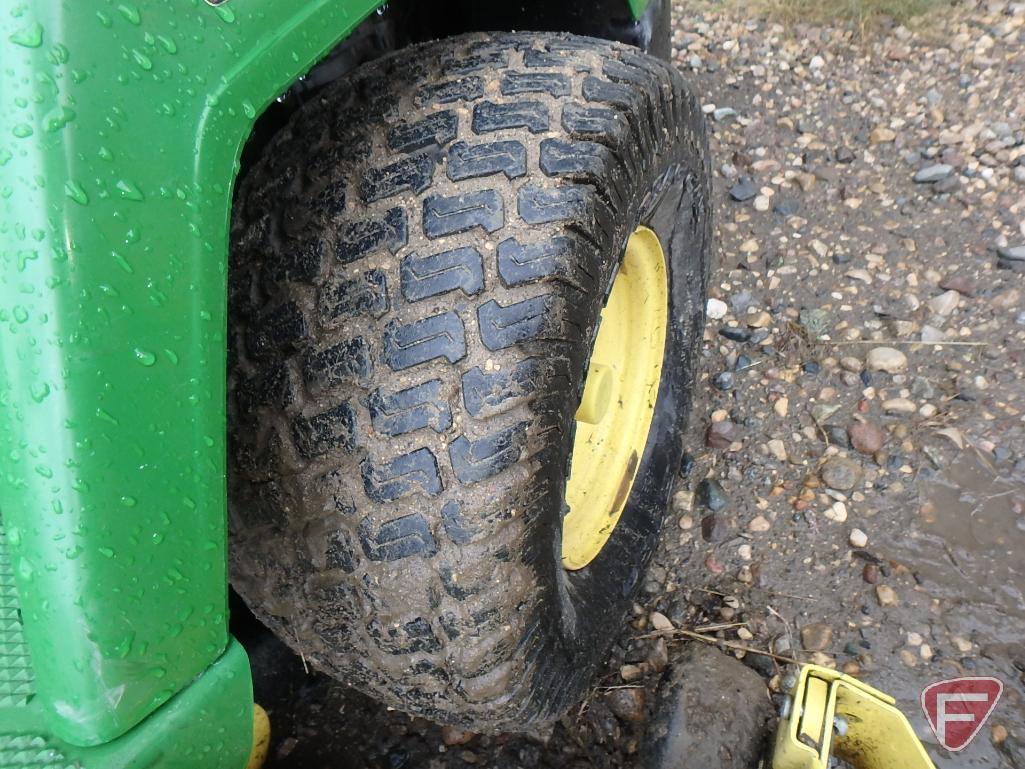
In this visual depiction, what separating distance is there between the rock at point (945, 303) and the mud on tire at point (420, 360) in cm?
169

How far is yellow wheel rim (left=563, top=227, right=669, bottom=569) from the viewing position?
1761 millimetres

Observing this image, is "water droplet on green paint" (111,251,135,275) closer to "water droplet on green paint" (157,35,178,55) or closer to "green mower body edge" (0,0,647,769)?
"green mower body edge" (0,0,647,769)

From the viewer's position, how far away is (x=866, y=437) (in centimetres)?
215

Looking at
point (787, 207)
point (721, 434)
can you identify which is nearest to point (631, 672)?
point (721, 434)

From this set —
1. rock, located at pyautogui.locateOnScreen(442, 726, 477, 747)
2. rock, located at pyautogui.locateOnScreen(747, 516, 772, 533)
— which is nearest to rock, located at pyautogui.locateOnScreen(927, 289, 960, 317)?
rock, located at pyautogui.locateOnScreen(747, 516, 772, 533)

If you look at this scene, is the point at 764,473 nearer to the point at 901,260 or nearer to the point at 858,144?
the point at 901,260

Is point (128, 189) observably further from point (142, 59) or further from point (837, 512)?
point (837, 512)

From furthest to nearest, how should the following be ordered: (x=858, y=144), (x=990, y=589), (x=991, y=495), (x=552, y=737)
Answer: (x=858, y=144) → (x=991, y=495) → (x=990, y=589) → (x=552, y=737)

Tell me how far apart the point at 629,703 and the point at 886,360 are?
1264 mm

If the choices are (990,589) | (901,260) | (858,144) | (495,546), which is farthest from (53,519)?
(858,144)

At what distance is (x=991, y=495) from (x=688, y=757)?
1076mm

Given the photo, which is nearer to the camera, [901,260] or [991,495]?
[991,495]

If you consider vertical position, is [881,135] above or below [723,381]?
above

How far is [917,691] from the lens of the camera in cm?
173
